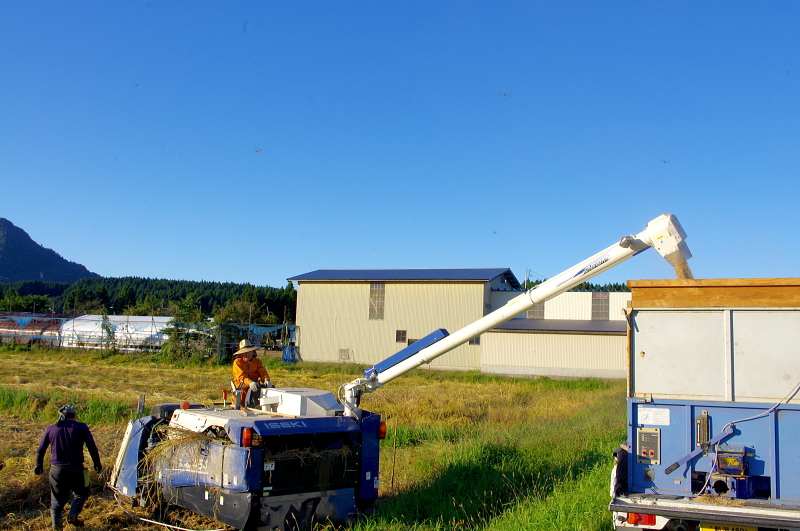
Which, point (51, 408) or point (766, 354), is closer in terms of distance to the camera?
point (766, 354)

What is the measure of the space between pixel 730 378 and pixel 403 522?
4.00m

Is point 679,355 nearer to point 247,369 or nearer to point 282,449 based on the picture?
point 282,449

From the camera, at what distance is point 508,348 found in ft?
120

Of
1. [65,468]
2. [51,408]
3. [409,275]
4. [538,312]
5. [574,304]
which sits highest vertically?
[409,275]

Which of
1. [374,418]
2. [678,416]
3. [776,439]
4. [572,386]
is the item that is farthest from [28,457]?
[572,386]

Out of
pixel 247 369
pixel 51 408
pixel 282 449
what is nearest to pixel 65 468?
pixel 247 369

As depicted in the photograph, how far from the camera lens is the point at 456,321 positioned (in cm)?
3975

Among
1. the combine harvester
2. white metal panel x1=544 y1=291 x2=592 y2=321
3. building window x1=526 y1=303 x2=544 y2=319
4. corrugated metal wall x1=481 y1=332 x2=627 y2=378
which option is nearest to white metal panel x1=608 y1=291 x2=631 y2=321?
white metal panel x1=544 y1=291 x2=592 y2=321

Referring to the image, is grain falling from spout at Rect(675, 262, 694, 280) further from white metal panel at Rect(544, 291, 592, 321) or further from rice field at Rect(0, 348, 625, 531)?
white metal panel at Rect(544, 291, 592, 321)

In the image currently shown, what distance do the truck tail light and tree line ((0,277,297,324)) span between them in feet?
123

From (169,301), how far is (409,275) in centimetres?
2423

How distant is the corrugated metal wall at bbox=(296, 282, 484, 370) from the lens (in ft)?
129

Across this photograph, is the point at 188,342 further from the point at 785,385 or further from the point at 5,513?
the point at 785,385

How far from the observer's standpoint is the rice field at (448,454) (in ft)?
25.2
